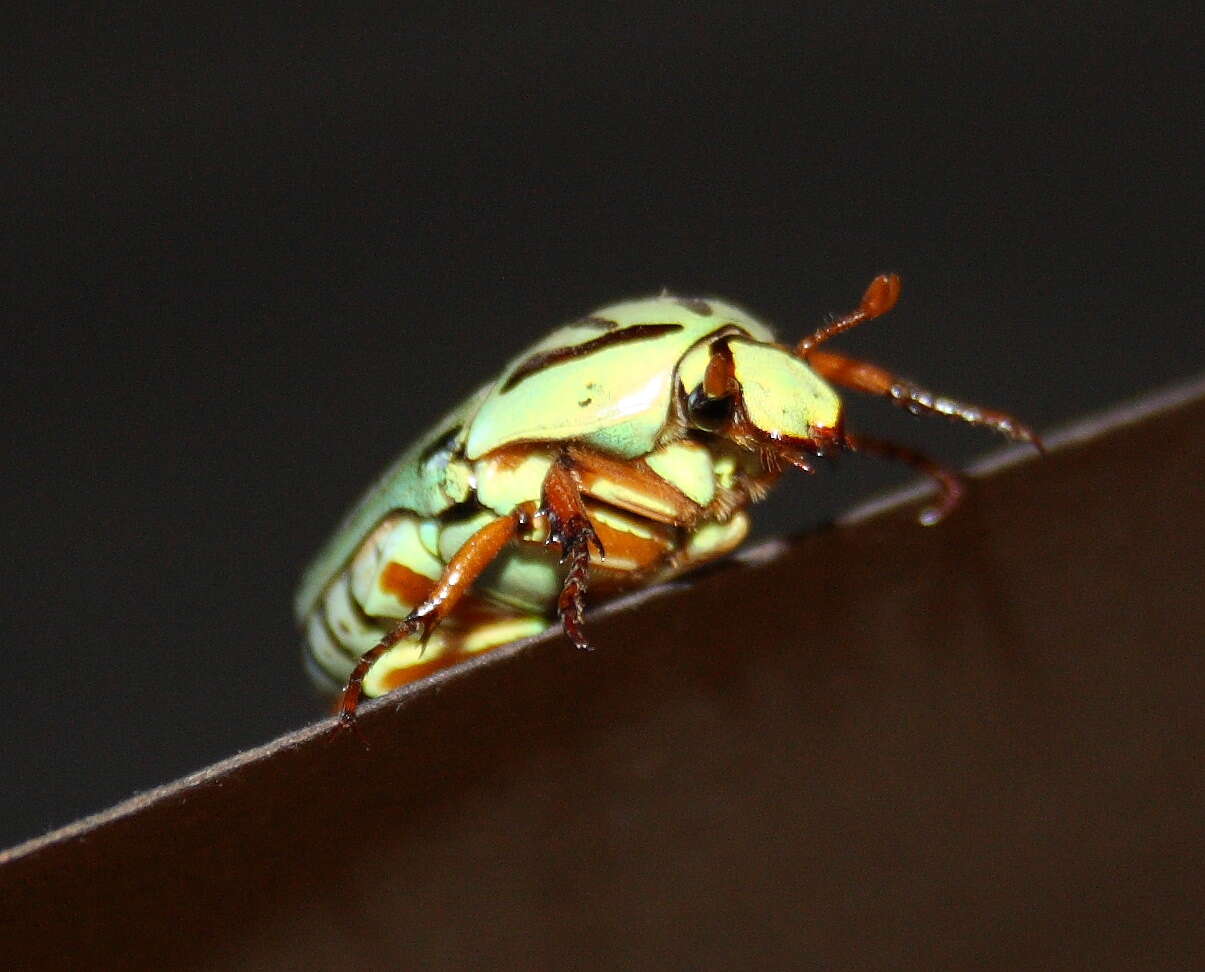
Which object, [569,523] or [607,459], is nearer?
[569,523]

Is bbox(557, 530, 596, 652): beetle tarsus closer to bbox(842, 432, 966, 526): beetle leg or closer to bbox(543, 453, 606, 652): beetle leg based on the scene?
bbox(543, 453, 606, 652): beetle leg

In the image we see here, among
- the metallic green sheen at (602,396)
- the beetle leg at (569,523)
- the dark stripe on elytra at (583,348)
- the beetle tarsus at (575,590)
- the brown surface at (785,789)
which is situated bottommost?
the brown surface at (785,789)

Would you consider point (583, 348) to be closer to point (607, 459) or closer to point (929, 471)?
point (607, 459)

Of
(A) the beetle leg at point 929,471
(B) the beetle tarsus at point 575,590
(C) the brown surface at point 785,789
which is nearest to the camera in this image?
(C) the brown surface at point 785,789

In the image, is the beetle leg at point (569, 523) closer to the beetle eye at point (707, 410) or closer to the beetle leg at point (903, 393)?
the beetle eye at point (707, 410)

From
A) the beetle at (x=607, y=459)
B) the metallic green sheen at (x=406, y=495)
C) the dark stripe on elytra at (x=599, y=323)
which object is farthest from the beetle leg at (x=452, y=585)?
the dark stripe on elytra at (x=599, y=323)

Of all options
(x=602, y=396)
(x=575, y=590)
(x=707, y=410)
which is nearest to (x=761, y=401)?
(x=707, y=410)

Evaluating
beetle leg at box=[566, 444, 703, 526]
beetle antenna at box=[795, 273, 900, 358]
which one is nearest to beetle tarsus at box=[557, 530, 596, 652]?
beetle leg at box=[566, 444, 703, 526]

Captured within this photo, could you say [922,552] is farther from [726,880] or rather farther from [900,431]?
[900,431]
